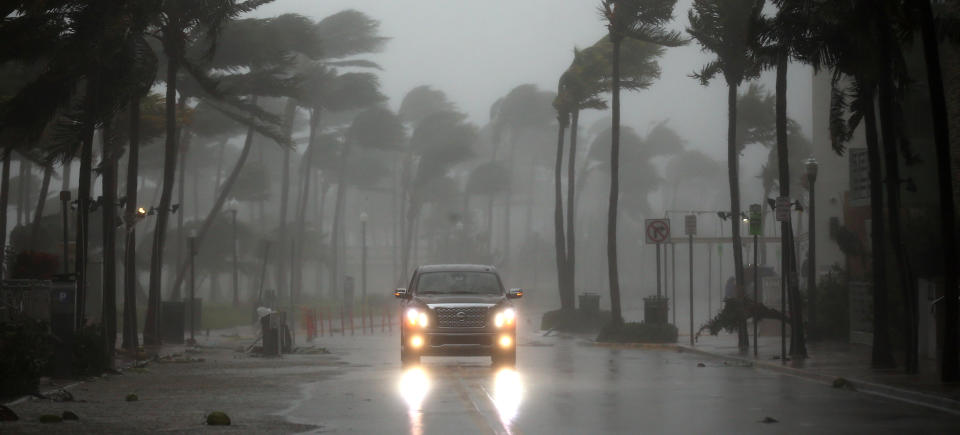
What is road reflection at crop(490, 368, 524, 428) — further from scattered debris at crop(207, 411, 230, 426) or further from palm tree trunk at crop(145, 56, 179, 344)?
palm tree trunk at crop(145, 56, 179, 344)

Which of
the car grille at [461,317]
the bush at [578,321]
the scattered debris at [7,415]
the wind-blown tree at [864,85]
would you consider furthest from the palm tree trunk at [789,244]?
the bush at [578,321]

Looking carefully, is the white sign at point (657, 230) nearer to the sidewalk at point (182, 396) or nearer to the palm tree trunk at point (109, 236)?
the sidewalk at point (182, 396)

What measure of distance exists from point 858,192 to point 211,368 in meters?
14.0

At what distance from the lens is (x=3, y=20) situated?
83.5 feet

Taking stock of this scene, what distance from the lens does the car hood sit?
83.3 feet

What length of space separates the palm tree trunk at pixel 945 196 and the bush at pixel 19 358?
1221 cm

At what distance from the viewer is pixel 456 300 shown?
25516mm

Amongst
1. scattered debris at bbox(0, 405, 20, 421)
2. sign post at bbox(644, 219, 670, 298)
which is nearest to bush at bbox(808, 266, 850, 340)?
sign post at bbox(644, 219, 670, 298)

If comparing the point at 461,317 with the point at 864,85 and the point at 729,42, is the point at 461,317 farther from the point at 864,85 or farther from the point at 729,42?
the point at 729,42

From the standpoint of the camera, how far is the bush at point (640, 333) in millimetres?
36375

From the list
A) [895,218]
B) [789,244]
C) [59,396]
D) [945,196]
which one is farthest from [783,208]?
[59,396]

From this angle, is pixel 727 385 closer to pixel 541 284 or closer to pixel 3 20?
pixel 3 20

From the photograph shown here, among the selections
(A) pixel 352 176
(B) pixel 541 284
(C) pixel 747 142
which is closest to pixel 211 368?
(C) pixel 747 142

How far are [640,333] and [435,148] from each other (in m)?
69.9
